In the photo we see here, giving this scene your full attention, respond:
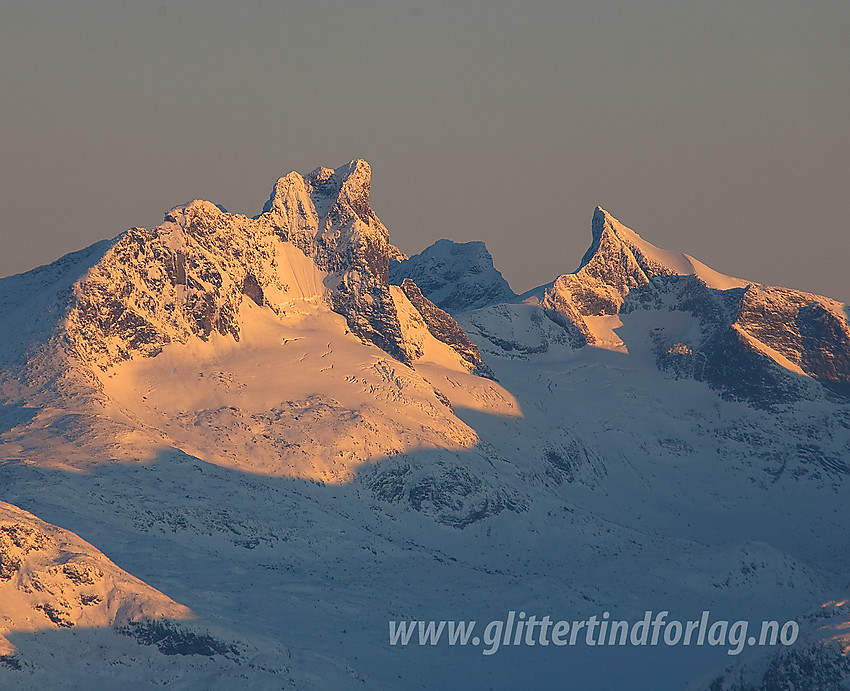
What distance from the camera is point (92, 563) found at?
116 m

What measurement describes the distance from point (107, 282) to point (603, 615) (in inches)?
3058

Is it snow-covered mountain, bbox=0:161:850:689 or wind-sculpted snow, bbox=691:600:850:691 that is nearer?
wind-sculpted snow, bbox=691:600:850:691

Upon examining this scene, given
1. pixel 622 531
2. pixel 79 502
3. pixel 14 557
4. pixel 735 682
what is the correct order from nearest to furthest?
pixel 735 682
pixel 14 557
pixel 79 502
pixel 622 531

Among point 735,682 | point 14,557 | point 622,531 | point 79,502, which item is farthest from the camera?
point 622,531

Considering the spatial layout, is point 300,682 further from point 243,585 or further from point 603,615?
point 603,615

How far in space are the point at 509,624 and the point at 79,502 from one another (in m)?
43.3

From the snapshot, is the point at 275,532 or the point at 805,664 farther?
the point at 275,532

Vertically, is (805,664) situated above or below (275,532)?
below

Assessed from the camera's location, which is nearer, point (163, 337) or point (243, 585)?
point (243, 585)

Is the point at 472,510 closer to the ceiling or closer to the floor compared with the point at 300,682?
closer to the ceiling

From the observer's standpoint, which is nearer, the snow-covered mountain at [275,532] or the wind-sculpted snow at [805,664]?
the wind-sculpted snow at [805,664]

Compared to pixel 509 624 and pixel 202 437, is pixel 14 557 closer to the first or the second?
pixel 509 624

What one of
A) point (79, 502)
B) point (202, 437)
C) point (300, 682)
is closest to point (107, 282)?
point (202, 437)

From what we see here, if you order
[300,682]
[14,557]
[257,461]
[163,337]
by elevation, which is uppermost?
[163,337]
